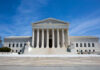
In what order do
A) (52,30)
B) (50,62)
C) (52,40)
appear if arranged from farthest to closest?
(52,30), (52,40), (50,62)

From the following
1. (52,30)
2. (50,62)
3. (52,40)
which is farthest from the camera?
(52,30)

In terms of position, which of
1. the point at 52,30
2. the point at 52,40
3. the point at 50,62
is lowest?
the point at 50,62

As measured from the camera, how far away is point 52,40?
44.8 meters

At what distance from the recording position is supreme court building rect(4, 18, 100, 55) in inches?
1535

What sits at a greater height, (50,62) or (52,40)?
(52,40)

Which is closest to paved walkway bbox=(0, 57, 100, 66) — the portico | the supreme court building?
the supreme court building

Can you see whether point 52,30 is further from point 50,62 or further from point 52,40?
point 50,62

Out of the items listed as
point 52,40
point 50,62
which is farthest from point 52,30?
point 50,62

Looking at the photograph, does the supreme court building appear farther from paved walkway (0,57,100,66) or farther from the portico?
paved walkway (0,57,100,66)

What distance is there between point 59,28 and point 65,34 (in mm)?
5363

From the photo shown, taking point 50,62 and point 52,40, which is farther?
point 52,40

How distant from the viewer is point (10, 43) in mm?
57250

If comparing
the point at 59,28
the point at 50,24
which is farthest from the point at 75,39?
the point at 50,24

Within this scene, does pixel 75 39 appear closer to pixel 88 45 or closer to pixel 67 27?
pixel 88 45
